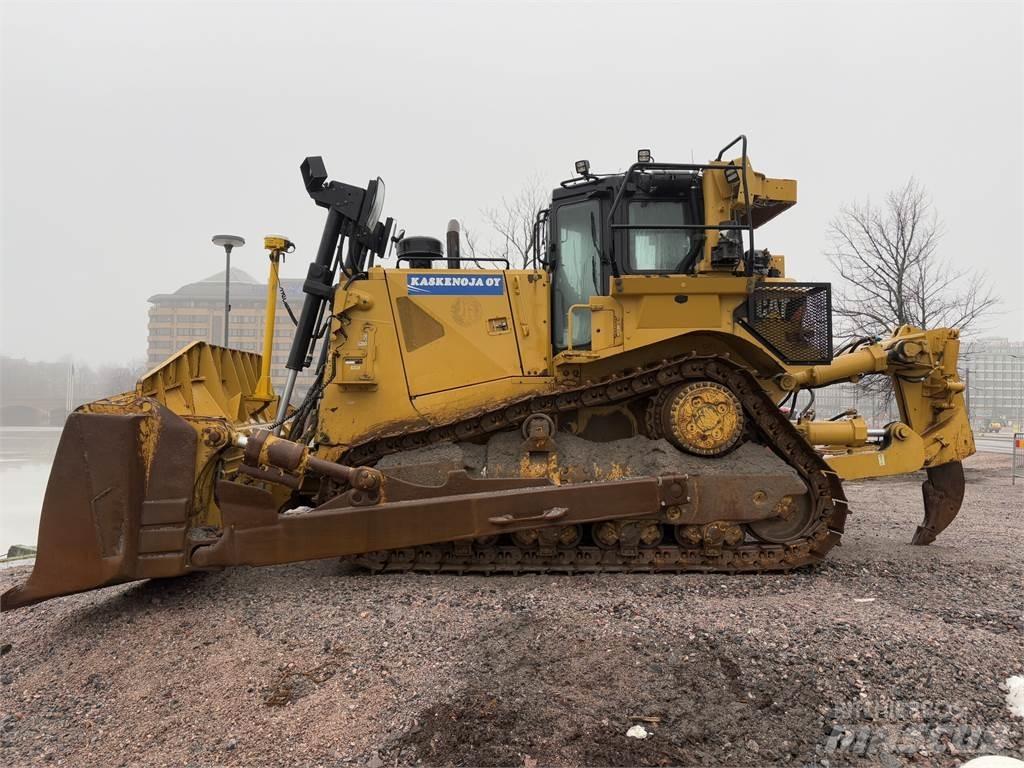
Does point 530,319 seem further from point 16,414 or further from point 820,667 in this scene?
point 16,414

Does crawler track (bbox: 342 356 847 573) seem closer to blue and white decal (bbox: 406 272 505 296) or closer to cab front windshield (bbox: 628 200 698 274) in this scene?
cab front windshield (bbox: 628 200 698 274)

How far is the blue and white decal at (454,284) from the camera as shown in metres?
5.48

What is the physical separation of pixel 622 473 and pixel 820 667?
209cm

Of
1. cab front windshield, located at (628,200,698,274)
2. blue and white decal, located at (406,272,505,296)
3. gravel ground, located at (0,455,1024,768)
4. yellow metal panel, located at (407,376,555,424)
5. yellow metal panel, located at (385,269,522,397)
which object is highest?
cab front windshield, located at (628,200,698,274)

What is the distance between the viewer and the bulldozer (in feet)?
14.3

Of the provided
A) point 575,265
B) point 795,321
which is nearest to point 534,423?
point 575,265

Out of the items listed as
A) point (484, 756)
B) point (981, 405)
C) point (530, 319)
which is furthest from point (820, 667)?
point (981, 405)

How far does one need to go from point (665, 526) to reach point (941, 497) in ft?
11.2

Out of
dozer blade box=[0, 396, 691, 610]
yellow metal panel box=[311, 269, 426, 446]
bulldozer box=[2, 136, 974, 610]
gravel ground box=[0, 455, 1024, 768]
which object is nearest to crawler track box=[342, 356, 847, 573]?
bulldozer box=[2, 136, 974, 610]

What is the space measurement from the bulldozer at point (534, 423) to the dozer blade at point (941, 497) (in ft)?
0.89

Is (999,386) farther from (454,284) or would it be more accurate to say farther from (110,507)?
(110,507)

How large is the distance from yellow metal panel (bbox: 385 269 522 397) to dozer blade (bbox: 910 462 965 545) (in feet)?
15.3

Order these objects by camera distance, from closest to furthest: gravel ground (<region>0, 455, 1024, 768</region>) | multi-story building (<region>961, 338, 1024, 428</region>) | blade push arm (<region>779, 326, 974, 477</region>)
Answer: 1. gravel ground (<region>0, 455, 1024, 768</region>)
2. blade push arm (<region>779, 326, 974, 477</region>)
3. multi-story building (<region>961, 338, 1024, 428</region>)

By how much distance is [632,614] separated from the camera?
4016mm
